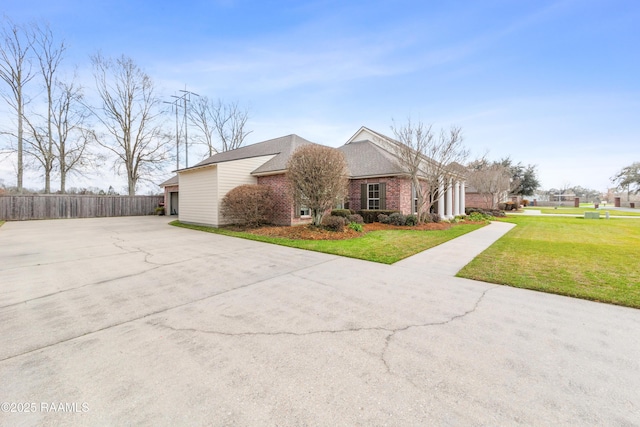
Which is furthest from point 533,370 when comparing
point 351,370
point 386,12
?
point 386,12

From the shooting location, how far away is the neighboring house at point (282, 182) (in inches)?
511

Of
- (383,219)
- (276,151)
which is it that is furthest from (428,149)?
(276,151)

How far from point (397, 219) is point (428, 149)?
4.04 meters

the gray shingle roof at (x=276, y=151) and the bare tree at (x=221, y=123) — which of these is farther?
the bare tree at (x=221, y=123)

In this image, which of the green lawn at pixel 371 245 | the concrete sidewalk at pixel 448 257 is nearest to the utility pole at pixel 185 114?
the green lawn at pixel 371 245

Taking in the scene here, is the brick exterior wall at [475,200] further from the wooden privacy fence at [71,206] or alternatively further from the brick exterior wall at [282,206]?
the wooden privacy fence at [71,206]

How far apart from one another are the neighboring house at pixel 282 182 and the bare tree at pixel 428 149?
0.66 m

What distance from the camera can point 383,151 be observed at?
54.9ft

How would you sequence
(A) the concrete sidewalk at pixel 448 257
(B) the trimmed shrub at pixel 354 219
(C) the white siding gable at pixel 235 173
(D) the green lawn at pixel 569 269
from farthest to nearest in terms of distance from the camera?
(C) the white siding gable at pixel 235 173
(B) the trimmed shrub at pixel 354 219
(A) the concrete sidewalk at pixel 448 257
(D) the green lawn at pixel 569 269

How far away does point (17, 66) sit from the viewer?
65.0ft

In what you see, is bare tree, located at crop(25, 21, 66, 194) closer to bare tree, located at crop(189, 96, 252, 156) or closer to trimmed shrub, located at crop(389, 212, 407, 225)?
bare tree, located at crop(189, 96, 252, 156)

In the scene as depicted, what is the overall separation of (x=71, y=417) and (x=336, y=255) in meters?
5.77

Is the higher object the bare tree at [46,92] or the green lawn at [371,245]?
the bare tree at [46,92]

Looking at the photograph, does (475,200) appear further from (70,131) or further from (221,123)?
(70,131)
